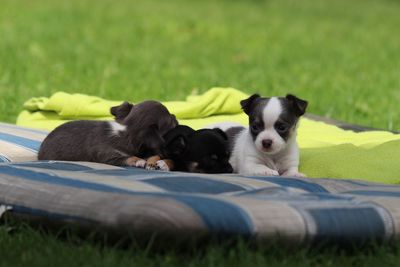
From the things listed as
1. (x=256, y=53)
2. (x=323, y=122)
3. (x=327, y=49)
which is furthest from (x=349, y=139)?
(x=327, y=49)

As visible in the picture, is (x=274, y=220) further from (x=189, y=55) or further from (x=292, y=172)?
(x=189, y=55)

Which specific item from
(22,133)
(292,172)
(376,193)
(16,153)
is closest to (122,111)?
(16,153)

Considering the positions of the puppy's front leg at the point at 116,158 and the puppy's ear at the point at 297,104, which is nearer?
the puppy's front leg at the point at 116,158

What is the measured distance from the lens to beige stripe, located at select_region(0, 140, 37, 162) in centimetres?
623

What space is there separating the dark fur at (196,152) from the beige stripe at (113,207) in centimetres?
138

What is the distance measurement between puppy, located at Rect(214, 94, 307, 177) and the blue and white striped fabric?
2.05 feet

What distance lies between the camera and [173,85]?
11.9 meters

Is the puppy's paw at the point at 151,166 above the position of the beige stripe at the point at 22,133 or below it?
above

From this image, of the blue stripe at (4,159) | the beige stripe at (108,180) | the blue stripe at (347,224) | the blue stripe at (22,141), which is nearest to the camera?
the blue stripe at (347,224)

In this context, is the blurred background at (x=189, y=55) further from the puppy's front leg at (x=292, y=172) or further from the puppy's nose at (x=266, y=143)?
the puppy's nose at (x=266, y=143)

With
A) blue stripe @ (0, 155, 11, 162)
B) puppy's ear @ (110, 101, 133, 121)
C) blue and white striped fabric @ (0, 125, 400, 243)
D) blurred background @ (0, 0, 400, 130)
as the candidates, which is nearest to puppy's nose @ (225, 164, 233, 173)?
blue and white striped fabric @ (0, 125, 400, 243)

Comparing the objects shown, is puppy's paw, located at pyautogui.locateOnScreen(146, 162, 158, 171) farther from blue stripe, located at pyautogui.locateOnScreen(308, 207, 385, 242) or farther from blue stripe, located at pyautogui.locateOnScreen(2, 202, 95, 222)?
blue stripe, located at pyautogui.locateOnScreen(308, 207, 385, 242)

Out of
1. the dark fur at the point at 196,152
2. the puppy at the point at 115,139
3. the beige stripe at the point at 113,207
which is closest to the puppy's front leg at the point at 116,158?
the puppy at the point at 115,139

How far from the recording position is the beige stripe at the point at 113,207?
3971mm
